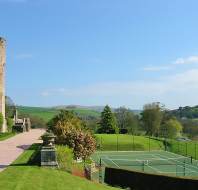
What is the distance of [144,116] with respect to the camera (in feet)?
372

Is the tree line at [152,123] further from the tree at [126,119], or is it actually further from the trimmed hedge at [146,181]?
the trimmed hedge at [146,181]

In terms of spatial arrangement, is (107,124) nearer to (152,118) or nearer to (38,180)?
(152,118)

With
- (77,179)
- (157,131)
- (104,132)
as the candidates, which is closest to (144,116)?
(157,131)

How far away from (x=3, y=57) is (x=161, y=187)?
4238 cm

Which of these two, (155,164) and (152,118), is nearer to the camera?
(155,164)

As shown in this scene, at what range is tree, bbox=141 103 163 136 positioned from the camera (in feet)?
366

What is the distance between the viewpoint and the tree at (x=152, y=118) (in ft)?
366

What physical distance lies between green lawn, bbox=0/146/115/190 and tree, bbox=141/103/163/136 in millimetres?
90413

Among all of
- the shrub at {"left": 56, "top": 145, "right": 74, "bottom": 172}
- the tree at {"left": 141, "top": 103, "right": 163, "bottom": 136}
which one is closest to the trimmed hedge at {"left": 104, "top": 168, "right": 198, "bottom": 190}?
the shrub at {"left": 56, "top": 145, "right": 74, "bottom": 172}

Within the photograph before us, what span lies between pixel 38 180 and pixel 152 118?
9379cm

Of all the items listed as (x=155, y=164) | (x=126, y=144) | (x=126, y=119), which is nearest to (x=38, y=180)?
(x=155, y=164)

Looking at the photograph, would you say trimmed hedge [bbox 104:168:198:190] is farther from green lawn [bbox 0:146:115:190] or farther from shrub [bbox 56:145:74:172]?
green lawn [bbox 0:146:115:190]

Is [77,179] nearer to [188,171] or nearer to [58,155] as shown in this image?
[58,155]

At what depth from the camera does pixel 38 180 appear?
19.1m
